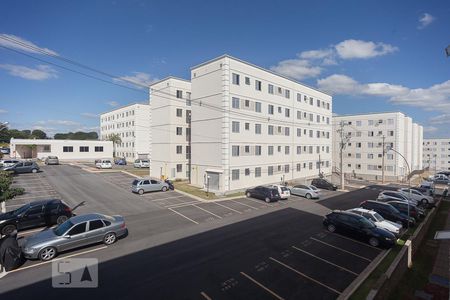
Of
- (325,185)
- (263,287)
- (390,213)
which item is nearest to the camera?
(263,287)

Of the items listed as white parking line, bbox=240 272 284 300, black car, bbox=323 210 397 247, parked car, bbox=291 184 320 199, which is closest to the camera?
white parking line, bbox=240 272 284 300

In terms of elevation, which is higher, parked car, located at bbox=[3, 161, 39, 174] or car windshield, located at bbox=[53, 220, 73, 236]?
parked car, located at bbox=[3, 161, 39, 174]

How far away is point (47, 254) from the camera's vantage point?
1205cm

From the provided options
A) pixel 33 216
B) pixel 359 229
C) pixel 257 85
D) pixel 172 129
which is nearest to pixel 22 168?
pixel 172 129

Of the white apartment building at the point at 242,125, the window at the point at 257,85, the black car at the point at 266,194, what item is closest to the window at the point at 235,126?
the white apartment building at the point at 242,125

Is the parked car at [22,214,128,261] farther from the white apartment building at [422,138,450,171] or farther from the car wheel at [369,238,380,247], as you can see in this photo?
the white apartment building at [422,138,450,171]

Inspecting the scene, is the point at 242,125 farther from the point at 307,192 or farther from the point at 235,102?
the point at 307,192

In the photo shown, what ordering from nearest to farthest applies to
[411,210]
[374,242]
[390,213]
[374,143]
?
[374,242]
[390,213]
[411,210]
[374,143]

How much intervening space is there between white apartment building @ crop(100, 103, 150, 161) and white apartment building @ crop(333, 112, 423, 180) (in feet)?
176

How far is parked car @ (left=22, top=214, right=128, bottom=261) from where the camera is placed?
11.9m

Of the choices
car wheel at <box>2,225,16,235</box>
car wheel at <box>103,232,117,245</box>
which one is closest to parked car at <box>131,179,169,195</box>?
car wheel at <box>2,225,16,235</box>

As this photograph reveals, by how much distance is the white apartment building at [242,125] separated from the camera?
1240 inches

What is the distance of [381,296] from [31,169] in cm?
4863

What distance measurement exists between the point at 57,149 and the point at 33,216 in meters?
54.8
